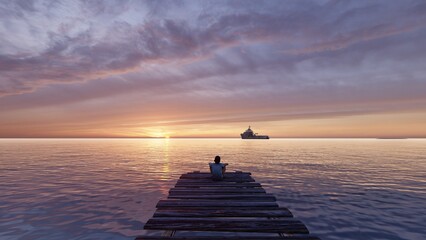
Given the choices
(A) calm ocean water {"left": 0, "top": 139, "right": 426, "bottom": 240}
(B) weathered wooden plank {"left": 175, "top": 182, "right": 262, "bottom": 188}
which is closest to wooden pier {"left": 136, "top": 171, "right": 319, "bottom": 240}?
(B) weathered wooden plank {"left": 175, "top": 182, "right": 262, "bottom": 188}

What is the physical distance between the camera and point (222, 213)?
28.4 feet

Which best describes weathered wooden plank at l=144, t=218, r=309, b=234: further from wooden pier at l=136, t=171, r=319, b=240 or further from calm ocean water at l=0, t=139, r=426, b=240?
calm ocean water at l=0, t=139, r=426, b=240

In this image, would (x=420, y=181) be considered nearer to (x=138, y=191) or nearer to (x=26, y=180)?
(x=138, y=191)

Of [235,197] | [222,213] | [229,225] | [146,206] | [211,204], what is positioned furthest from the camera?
[146,206]

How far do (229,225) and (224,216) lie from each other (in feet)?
3.87

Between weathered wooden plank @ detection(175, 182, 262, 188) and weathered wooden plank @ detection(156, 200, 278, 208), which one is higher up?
weathered wooden plank @ detection(156, 200, 278, 208)

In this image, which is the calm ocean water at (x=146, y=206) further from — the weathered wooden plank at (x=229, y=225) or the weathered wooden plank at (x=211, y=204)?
the weathered wooden plank at (x=229, y=225)

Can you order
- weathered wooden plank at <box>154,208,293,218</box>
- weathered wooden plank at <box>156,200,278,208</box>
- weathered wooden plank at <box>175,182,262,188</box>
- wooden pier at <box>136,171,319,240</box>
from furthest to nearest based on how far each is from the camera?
weathered wooden plank at <box>175,182,262,188</box> → weathered wooden plank at <box>156,200,278,208</box> → weathered wooden plank at <box>154,208,293,218</box> → wooden pier at <box>136,171,319,240</box>

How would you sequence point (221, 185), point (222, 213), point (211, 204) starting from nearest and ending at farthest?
point (222, 213) < point (211, 204) < point (221, 185)

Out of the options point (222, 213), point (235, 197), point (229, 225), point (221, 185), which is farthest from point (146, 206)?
point (229, 225)

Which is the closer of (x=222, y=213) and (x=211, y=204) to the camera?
(x=222, y=213)

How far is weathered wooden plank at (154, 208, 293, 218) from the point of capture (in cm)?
820

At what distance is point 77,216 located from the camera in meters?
13.1

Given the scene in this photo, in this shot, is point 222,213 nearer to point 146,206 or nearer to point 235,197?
point 235,197
